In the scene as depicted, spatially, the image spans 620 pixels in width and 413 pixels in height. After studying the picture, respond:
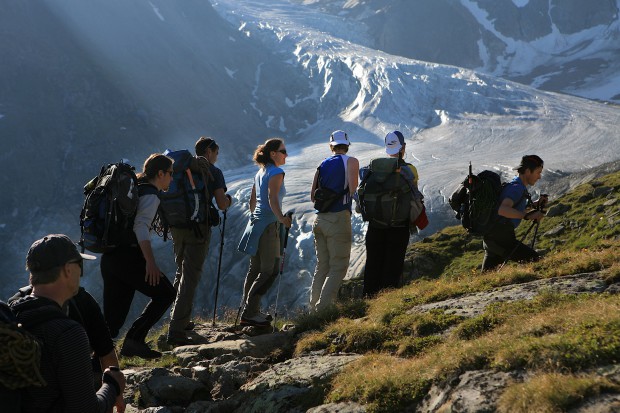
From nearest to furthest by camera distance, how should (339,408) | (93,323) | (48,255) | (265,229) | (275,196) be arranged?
1. (48,255)
2. (93,323)
3. (339,408)
4. (275,196)
5. (265,229)

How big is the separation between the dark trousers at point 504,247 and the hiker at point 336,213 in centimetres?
184

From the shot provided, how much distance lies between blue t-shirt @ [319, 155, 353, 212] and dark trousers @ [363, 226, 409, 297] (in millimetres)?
476

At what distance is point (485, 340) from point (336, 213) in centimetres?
381

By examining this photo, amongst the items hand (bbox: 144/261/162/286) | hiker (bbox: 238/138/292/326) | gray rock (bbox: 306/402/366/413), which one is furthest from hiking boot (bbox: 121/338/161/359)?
gray rock (bbox: 306/402/366/413)

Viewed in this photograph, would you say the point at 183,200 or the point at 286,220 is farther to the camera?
the point at 286,220

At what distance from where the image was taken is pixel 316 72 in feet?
348

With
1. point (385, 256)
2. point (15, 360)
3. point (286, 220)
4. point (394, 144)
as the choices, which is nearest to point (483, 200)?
point (394, 144)

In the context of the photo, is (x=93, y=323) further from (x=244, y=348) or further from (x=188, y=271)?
(x=188, y=271)

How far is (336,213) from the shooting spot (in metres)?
8.80

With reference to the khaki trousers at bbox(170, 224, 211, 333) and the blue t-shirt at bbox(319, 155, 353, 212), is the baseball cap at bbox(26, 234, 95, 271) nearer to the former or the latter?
the khaki trousers at bbox(170, 224, 211, 333)

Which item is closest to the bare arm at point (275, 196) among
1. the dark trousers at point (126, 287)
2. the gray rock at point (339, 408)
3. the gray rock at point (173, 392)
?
the dark trousers at point (126, 287)

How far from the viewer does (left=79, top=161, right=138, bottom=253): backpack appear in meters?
6.61

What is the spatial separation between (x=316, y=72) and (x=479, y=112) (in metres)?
29.6

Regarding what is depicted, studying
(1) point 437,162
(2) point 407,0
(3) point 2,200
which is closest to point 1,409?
(1) point 437,162
